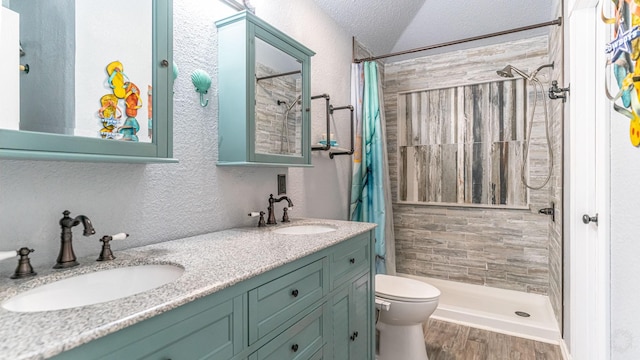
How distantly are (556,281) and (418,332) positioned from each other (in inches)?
46.6

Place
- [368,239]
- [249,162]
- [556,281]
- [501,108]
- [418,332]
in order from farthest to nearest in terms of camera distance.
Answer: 1. [501,108]
2. [556,281]
3. [418,332]
4. [368,239]
5. [249,162]

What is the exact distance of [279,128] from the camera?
1.74m

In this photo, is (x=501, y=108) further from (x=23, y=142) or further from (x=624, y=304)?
(x=23, y=142)

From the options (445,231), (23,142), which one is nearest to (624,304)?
(23,142)

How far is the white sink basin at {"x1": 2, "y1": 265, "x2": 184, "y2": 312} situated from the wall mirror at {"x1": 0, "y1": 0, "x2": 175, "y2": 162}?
346 millimetres

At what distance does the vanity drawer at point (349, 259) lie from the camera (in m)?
1.36

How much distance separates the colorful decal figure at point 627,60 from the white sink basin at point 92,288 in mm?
1380

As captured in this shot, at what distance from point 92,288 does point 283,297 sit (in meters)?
0.57

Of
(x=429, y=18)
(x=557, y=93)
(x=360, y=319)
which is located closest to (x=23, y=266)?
(x=360, y=319)

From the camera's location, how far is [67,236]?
0.94 m

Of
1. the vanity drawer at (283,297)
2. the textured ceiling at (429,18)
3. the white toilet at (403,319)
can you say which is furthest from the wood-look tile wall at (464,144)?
the vanity drawer at (283,297)

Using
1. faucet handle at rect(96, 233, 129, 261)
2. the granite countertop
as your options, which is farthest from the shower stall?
faucet handle at rect(96, 233, 129, 261)

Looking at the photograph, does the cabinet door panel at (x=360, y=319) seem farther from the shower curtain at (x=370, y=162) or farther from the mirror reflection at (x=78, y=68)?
the mirror reflection at (x=78, y=68)

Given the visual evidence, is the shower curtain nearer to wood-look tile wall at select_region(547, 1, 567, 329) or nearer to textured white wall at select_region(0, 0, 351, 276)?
textured white wall at select_region(0, 0, 351, 276)
